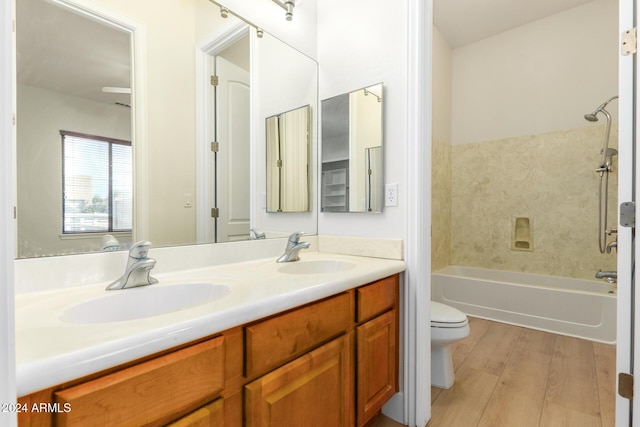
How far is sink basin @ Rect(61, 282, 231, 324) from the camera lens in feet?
2.73

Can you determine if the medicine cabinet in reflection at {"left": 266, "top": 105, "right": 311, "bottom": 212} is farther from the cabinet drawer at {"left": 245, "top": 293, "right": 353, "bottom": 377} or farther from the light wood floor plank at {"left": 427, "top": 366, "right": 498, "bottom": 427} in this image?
the light wood floor plank at {"left": 427, "top": 366, "right": 498, "bottom": 427}

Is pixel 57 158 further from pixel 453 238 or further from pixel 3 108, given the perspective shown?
pixel 453 238

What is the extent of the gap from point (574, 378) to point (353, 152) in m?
1.84

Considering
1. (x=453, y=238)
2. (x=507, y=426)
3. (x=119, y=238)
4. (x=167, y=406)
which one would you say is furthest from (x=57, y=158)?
(x=453, y=238)

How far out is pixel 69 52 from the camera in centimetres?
100

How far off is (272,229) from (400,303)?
0.76 metres

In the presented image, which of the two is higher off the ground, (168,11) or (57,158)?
(168,11)

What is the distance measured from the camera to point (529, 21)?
294 cm

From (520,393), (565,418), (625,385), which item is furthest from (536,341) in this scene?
(625,385)

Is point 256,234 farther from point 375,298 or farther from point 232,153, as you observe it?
point 375,298

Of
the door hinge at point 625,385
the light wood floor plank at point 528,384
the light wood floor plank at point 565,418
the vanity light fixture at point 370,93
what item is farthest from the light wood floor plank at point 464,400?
the vanity light fixture at point 370,93

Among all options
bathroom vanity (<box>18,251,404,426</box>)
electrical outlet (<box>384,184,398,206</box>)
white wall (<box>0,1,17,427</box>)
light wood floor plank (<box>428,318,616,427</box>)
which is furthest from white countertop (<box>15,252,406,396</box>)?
light wood floor plank (<box>428,318,616,427</box>)

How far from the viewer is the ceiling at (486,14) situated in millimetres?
2686

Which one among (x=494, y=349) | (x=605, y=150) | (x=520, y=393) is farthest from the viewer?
(x=605, y=150)
